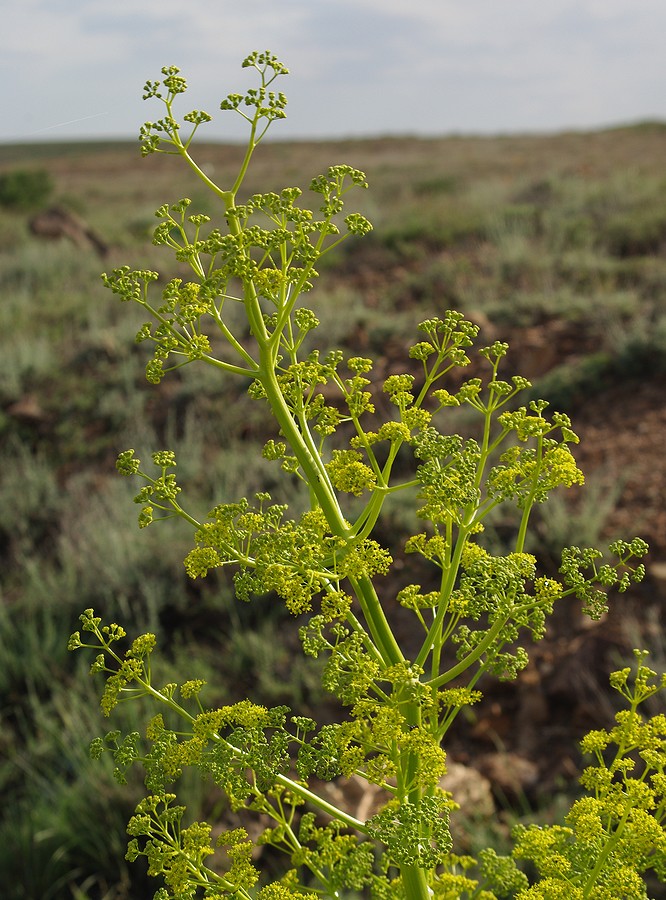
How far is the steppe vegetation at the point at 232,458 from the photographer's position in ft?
13.3

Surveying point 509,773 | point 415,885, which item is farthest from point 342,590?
point 509,773

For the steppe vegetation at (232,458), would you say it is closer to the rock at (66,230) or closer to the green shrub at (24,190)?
the rock at (66,230)

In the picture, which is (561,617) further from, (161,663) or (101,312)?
(101,312)

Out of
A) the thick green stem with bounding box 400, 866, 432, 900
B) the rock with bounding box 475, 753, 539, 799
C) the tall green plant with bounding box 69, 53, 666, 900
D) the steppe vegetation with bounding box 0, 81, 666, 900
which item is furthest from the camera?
the steppe vegetation with bounding box 0, 81, 666, 900

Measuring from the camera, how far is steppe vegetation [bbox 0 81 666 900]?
406 cm

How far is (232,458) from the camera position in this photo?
21.1ft

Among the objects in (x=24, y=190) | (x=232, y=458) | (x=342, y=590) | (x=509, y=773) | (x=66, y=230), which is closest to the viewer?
(x=342, y=590)

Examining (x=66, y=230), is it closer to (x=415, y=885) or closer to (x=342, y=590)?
(x=342, y=590)

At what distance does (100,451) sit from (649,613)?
491 centimetres

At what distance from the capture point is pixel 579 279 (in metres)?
8.50

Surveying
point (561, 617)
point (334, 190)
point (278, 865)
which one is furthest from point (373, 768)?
point (561, 617)

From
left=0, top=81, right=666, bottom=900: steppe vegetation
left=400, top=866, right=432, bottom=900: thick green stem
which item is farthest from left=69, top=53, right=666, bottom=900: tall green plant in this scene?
left=0, top=81, right=666, bottom=900: steppe vegetation

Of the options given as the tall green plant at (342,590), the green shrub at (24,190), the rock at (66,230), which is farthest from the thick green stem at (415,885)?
the green shrub at (24,190)

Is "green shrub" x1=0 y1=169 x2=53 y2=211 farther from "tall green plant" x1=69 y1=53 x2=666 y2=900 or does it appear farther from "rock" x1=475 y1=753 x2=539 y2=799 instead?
"tall green plant" x1=69 y1=53 x2=666 y2=900
